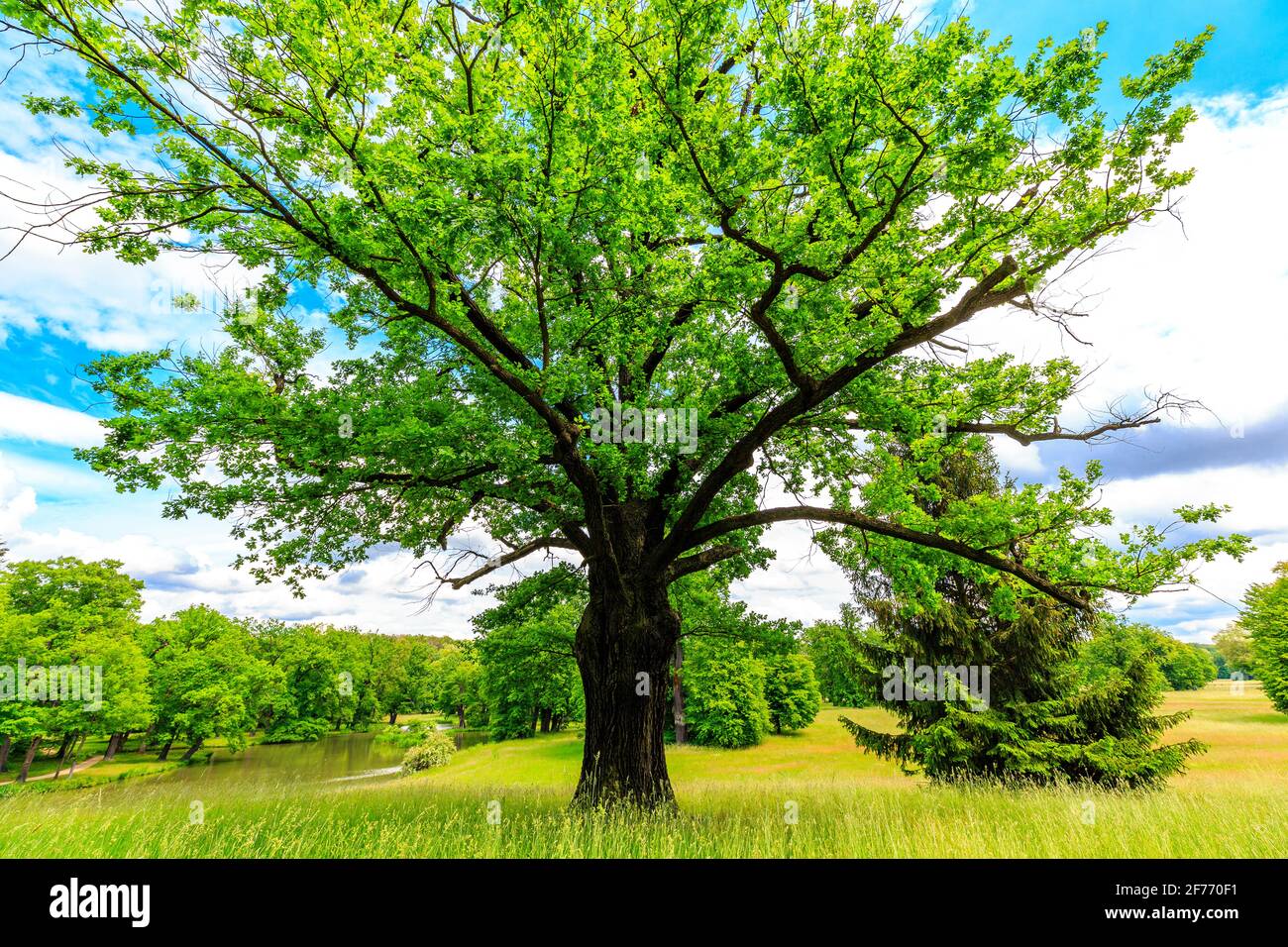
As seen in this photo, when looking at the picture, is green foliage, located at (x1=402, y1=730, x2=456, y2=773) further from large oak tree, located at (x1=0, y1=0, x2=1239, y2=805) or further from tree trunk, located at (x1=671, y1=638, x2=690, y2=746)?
large oak tree, located at (x1=0, y1=0, x2=1239, y2=805)

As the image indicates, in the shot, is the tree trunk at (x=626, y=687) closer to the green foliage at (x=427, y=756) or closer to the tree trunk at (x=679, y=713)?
the green foliage at (x=427, y=756)

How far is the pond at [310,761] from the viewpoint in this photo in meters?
31.3

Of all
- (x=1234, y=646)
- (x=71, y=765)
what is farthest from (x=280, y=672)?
(x=1234, y=646)

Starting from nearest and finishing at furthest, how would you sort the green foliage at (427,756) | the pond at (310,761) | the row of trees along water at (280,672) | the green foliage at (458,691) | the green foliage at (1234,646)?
the row of trees along water at (280,672) → the pond at (310,761) → the green foliage at (427,756) → the green foliage at (1234,646) → the green foliage at (458,691)

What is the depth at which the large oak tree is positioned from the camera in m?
5.88

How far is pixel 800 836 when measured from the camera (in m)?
6.57

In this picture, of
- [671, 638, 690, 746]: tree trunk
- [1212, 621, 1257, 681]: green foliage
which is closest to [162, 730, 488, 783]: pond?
[671, 638, 690, 746]: tree trunk

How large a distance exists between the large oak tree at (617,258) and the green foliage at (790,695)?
3588cm

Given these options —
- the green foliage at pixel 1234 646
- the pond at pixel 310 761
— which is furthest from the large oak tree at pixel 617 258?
the green foliage at pixel 1234 646

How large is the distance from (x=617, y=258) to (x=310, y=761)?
1814 inches

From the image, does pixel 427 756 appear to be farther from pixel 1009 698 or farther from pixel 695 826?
pixel 695 826

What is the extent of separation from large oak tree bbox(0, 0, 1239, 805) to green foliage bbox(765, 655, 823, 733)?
35878mm

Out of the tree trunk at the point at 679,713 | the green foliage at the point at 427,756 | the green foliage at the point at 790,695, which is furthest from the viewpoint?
the green foliage at the point at 790,695
